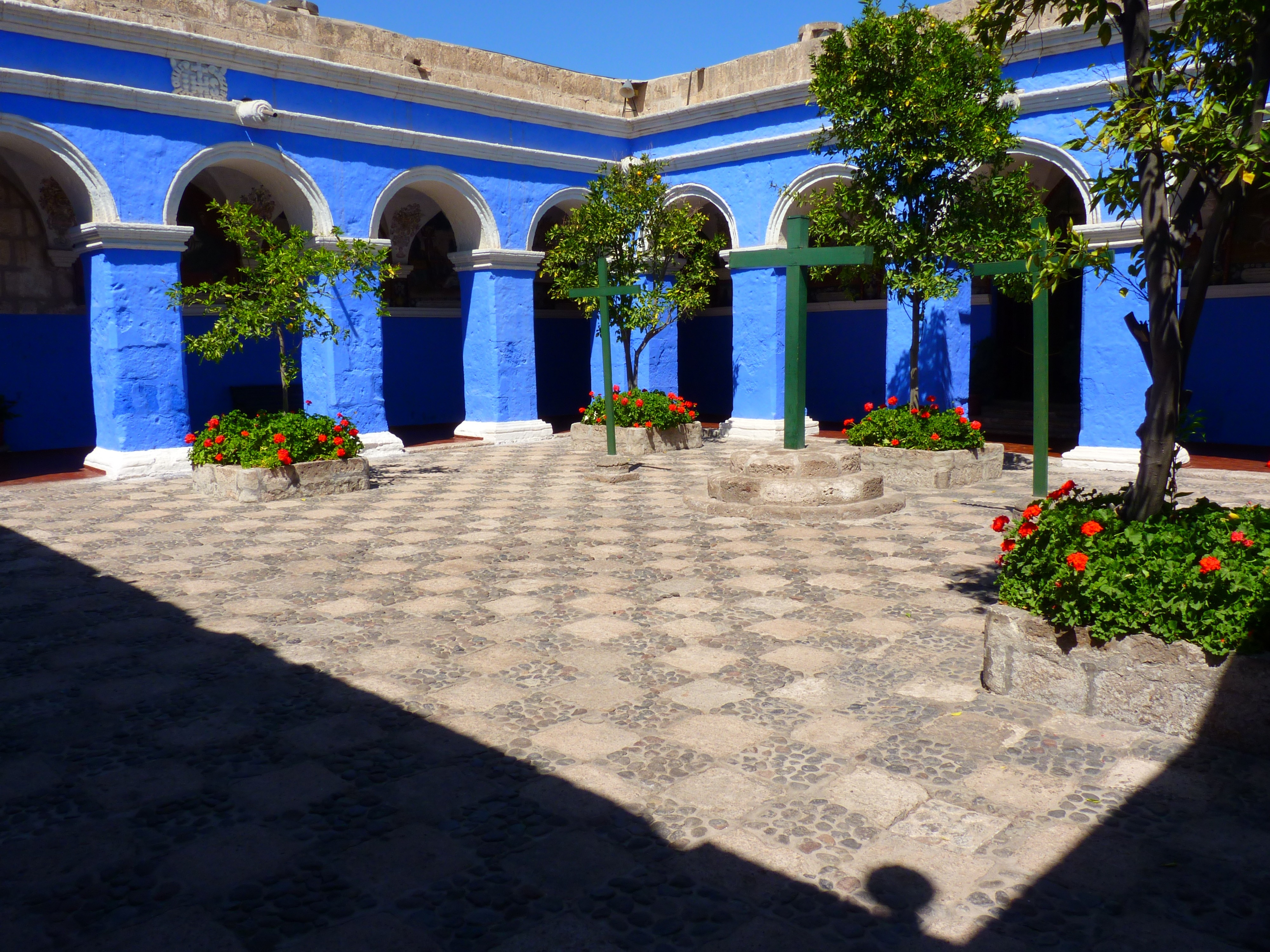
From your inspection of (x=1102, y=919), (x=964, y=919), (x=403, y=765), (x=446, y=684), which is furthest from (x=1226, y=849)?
(x=446, y=684)

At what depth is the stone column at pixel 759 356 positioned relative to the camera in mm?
14078

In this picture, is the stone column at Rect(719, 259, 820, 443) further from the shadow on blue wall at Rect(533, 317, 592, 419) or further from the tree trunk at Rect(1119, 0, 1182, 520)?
the tree trunk at Rect(1119, 0, 1182, 520)

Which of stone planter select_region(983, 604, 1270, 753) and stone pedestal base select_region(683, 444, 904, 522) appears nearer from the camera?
stone planter select_region(983, 604, 1270, 753)

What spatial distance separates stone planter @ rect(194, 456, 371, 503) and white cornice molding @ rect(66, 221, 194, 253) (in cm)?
282

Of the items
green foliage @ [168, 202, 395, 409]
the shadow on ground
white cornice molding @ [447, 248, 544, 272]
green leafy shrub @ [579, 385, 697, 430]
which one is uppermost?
white cornice molding @ [447, 248, 544, 272]

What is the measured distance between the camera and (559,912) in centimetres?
262

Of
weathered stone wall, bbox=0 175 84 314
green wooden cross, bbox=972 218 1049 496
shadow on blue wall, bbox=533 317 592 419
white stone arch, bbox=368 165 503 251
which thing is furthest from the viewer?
shadow on blue wall, bbox=533 317 592 419

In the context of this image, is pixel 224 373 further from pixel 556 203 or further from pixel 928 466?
pixel 928 466

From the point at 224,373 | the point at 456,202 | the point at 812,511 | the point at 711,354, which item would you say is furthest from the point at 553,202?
the point at 812,511

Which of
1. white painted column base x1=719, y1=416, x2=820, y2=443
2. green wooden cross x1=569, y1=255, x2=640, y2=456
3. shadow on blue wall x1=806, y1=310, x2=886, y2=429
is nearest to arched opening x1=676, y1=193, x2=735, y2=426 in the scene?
shadow on blue wall x1=806, y1=310, x2=886, y2=429

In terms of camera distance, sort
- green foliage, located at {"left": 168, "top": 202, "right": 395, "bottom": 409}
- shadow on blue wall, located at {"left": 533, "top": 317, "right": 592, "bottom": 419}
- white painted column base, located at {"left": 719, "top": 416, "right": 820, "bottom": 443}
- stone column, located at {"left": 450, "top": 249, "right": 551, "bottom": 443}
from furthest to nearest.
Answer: shadow on blue wall, located at {"left": 533, "top": 317, "right": 592, "bottom": 419} < stone column, located at {"left": 450, "top": 249, "right": 551, "bottom": 443} < white painted column base, located at {"left": 719, "top": 416, "right": 820, "bottom": 443} < green foliage, located at {"left": 168, "top": 202, "right": 395, "bottom": 409}

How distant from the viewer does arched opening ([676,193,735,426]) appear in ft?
63.3

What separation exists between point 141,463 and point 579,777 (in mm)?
9109

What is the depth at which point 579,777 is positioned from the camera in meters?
3.41
